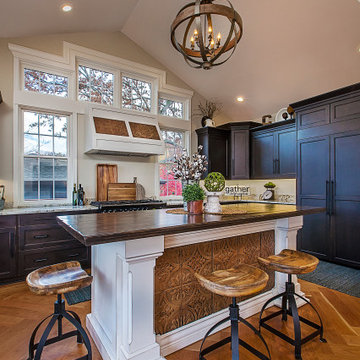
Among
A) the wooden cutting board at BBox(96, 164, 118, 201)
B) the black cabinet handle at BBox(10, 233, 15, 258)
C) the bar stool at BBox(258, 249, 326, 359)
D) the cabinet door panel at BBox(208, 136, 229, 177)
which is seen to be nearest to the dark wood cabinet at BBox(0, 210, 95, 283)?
the black cabinet handle at BBox(10, 233, 15, 258)

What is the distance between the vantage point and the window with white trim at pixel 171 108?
16.9 feet

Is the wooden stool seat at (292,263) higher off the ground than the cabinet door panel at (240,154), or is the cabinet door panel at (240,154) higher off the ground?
the cabinet door panel at (240,154)

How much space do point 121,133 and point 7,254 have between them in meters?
2.31

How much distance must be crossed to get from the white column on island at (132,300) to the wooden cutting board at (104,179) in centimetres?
269

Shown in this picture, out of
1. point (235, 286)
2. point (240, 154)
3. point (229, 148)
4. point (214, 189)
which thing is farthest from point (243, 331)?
point (229, 148)

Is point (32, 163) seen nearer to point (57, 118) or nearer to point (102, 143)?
point (57, 118)

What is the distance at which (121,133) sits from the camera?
13.4 ft

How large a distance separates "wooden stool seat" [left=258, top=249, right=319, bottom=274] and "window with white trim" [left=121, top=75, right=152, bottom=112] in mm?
3823

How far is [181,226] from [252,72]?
4.01 metres

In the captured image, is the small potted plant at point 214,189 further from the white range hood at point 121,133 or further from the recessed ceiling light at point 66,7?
the recessed ceiling light at point 66,7

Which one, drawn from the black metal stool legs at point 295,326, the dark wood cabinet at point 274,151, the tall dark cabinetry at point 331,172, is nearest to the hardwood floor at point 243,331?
the black metal stool legs at point 295,326

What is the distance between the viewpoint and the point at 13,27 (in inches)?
130

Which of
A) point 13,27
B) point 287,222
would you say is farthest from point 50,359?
point 13,27

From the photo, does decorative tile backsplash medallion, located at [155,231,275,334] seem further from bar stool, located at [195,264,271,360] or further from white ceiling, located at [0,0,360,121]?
white ceiling, located at [0,0,360,121]
